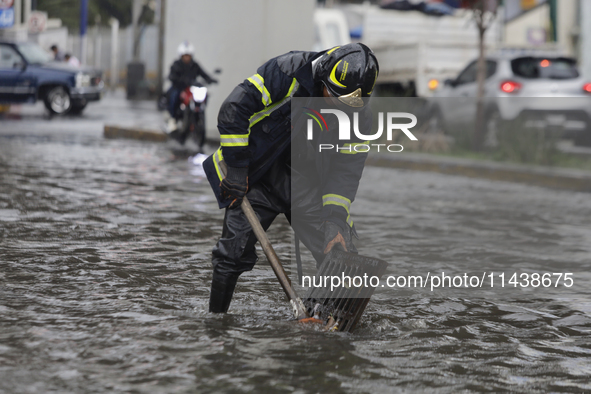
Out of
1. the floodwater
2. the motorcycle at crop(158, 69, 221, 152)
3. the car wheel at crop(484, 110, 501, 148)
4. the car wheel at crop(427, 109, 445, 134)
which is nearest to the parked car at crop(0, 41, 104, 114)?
the motorcycle at crop(158, 69, 221, 152)

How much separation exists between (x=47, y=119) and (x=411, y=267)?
1479 centimetres

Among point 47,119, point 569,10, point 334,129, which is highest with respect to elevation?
point 569,10

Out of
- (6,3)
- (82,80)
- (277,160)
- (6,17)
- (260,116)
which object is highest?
(6,3)

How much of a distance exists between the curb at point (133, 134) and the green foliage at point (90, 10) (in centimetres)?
4106

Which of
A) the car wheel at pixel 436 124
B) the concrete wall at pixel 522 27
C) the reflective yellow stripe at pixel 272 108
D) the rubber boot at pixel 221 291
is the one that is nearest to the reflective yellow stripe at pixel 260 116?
the reflective yellow stripe at pixel 272 108

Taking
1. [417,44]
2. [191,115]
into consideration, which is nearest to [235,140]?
[191,115]

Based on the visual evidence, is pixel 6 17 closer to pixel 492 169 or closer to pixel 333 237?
pixel 492 169

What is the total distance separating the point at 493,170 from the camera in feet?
37.6

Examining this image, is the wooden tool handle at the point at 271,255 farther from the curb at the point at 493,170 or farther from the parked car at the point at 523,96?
the parked car at the point at 523,96

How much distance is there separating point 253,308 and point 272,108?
113cm

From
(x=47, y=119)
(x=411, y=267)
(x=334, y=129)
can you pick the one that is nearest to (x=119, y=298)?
(x=334, y=129)

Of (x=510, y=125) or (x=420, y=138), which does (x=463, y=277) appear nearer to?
(x=510, y=125)

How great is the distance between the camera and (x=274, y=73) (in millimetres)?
3834

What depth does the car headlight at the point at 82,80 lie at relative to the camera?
20.3m
